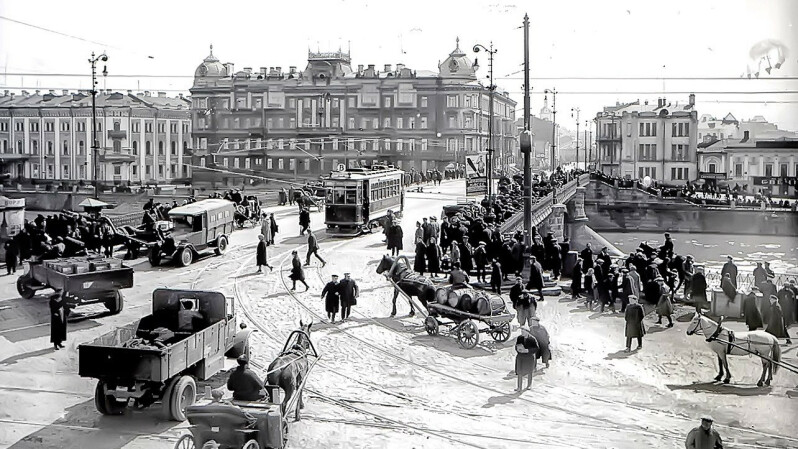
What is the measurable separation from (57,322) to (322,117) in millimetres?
29537

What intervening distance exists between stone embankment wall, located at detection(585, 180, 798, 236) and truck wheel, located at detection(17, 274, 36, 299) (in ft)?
113

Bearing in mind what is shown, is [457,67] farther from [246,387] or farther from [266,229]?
[246,387]

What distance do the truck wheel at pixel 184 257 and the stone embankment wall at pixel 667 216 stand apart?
29.9 metres

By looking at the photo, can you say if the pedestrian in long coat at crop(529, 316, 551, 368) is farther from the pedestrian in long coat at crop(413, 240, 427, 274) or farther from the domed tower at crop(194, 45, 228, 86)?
the domed tower at crop(194, 45, 228, 86)

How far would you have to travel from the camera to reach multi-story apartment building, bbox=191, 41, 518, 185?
37.8 m

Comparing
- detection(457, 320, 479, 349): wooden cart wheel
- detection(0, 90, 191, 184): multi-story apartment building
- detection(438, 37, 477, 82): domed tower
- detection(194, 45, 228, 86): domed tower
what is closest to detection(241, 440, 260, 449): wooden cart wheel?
detection(457, 320, 479, 349): wooden cart wheel

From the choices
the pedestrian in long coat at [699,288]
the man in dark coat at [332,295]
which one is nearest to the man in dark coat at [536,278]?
the pedestrian in long coat at [699,288]

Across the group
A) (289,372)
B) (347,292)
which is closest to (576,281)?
(347,292)

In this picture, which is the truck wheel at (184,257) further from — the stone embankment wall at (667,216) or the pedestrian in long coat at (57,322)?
the stone embankment wall at (667,216)

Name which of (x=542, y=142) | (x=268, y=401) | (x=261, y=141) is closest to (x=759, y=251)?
(x=261, y=141)

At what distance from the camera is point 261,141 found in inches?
1479

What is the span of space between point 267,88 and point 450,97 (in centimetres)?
1393

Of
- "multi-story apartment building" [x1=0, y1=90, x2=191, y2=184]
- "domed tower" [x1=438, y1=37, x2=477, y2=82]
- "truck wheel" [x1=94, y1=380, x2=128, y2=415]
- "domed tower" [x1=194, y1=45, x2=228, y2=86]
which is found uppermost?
"domed tower" [x1=438, y1=37, x2=477, y2=82]

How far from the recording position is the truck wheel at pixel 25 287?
16625mm
